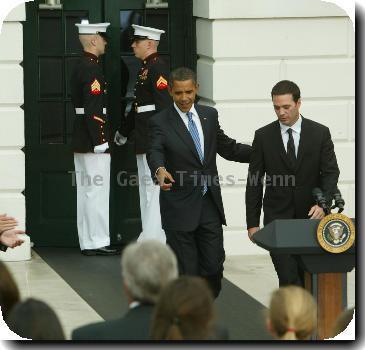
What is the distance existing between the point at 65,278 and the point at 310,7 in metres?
3.31

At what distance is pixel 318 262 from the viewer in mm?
8695

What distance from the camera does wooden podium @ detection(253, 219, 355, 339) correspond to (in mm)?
8617

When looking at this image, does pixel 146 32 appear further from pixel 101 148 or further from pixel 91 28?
pixel 101 148

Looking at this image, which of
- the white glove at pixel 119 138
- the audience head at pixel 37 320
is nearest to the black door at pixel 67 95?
the white glove at pixel 119 138

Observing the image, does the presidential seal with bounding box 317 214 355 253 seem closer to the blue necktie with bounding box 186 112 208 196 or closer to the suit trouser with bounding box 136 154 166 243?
the blue necktie with bounding box 186 112 208 196

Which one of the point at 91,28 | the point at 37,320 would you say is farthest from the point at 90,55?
the point at 37,320

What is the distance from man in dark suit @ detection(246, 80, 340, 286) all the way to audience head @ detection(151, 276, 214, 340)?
12.4 feet

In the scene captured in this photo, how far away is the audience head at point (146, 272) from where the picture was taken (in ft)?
20.2

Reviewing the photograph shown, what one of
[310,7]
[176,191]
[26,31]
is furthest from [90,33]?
[176,191]

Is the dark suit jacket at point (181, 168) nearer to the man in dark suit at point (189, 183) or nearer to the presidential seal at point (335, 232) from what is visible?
the man in dark suit at point (189, 183)

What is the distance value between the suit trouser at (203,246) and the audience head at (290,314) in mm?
3689

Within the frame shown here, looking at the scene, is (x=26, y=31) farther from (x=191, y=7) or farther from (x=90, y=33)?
(x=191, y=7)

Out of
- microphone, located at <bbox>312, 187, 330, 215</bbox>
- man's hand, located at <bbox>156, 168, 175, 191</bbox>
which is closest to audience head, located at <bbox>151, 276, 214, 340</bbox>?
microphone, located at <bbox>312, 187, 330, 215</bbox>

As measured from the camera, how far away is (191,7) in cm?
1333
